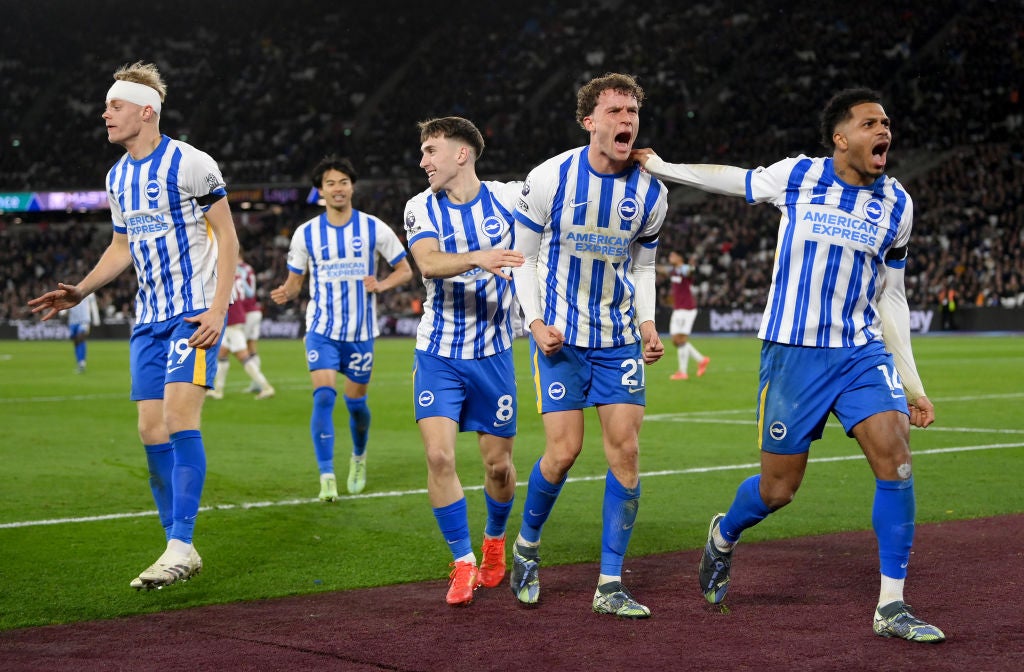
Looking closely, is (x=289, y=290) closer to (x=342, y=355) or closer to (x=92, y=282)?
(x=342, y=355)

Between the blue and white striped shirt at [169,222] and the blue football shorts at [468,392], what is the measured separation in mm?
1217

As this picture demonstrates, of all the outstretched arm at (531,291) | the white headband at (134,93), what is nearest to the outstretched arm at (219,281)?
the white headband at (134,93)

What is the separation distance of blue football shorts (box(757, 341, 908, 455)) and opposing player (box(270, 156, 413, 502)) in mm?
4342

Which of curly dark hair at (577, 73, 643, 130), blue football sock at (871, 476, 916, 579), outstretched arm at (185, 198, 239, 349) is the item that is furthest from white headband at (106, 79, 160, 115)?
blue football sock at (871, 476, 916, 579)

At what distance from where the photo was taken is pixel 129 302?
4588cm

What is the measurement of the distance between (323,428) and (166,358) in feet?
9.77

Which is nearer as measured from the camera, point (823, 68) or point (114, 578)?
point (114, 578)

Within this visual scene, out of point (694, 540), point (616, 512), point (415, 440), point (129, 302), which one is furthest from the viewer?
point (129, 302)

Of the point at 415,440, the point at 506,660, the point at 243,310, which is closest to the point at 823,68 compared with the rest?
→ the point at 243,310

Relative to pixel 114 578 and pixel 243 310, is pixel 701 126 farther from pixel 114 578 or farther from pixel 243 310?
pixel 114 578

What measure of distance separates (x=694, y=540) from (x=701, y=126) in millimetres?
36462

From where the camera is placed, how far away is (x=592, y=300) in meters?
5.79

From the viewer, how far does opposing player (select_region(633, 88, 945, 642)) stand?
5004mm

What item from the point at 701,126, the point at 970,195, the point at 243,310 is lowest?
the point at 243,310
